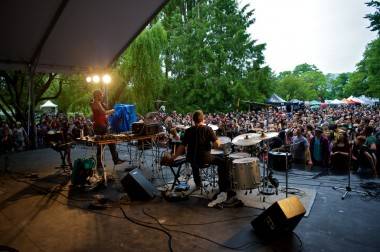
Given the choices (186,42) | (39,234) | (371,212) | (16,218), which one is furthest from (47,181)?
(186,42)

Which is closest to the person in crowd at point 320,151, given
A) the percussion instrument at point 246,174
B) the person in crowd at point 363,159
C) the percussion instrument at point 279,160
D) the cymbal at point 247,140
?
the person in crowd at point 363,159

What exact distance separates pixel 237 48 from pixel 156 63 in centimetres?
877

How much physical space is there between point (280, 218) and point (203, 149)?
217 cm

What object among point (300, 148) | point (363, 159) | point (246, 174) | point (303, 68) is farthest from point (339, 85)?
point (246, 174)

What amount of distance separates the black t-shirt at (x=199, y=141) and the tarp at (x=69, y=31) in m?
4.72

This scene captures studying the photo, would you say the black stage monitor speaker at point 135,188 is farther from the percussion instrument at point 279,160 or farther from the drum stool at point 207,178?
the percussion instrument at point 279,160

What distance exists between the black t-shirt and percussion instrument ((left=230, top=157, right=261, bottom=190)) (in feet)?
2.06

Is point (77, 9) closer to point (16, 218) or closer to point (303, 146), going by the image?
point (16, 218)

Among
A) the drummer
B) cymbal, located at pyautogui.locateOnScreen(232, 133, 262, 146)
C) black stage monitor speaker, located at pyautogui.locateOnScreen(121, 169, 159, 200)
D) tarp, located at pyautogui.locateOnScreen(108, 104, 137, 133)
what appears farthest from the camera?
tarp, located at pyautogui.locateOnScreen(108, 104, 137, 133)

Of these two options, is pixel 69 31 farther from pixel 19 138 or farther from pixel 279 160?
pixel 279 160

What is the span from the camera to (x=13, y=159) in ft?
35.4

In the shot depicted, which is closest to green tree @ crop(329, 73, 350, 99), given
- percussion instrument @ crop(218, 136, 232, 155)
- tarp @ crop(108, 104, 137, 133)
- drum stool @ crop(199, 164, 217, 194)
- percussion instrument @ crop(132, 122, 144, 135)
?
tarp @ crop(108, 104, 137, 133)

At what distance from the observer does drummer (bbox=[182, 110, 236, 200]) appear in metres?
5.44

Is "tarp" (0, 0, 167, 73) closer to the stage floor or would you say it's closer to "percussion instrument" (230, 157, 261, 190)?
the stage floor
